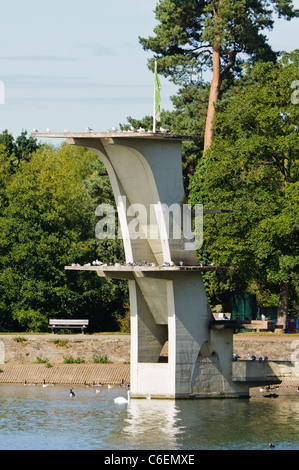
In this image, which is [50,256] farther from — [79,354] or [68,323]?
[79,354]

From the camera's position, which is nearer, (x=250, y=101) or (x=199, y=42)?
(x=250, y=101)

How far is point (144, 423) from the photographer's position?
42.5 metres

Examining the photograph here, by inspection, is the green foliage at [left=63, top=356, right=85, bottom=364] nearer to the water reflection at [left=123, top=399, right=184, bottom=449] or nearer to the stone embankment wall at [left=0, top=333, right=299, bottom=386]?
the stone embankment wall at [left=0, top=333, right=299, bottom=386]

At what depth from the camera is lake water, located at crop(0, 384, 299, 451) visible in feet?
127

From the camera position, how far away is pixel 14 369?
60438 mm

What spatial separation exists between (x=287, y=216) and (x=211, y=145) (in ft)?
25.4

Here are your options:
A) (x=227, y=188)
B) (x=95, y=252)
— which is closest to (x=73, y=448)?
(x=227, y=188)

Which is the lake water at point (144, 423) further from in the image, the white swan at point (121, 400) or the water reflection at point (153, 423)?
the white swan at point (121, 400)

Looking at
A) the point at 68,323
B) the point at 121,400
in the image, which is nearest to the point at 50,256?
the point at 68,323

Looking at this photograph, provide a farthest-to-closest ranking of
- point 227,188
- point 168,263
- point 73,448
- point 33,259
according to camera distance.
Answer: point 33,259 < point 227,188 < point 168,263 < point 73,448

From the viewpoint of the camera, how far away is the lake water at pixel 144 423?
1519 inches

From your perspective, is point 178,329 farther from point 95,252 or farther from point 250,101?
point 95,252

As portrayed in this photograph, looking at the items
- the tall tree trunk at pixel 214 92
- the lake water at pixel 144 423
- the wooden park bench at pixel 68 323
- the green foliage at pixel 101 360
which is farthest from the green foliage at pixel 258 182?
the lake water at pixel 144 423
